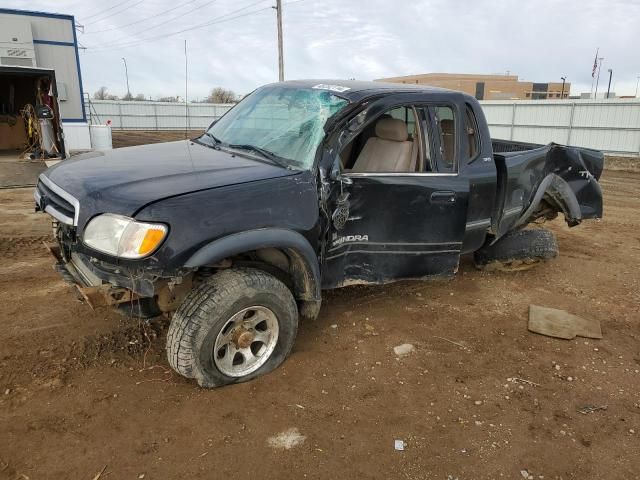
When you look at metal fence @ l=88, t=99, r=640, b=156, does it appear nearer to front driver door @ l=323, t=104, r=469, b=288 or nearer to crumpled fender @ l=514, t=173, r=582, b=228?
crumpled fender @ l=514, t=173, r=582, b=228

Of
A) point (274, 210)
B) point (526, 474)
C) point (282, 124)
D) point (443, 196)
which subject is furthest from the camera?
point (443, 196)

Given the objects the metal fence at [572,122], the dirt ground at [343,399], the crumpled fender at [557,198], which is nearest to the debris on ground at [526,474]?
the dirt ground at [343,399]

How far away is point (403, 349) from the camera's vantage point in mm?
3900

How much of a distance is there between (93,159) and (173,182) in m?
1.13

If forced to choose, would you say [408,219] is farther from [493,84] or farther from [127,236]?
[493,84]

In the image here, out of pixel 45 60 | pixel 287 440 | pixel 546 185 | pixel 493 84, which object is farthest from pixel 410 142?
pixel 493 84

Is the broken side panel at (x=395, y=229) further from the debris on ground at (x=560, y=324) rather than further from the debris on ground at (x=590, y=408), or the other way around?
the debris on ground at (x=590, y=408)

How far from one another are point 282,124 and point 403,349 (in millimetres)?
1997

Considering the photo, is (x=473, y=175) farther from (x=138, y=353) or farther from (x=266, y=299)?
(x=138, y=353)

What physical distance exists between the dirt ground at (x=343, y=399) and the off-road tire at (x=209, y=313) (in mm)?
219

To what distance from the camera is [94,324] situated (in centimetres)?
401

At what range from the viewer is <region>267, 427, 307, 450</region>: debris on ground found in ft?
9.09

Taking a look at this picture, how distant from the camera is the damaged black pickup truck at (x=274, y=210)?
2.80 m

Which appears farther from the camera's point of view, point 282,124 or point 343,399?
point 282,124
